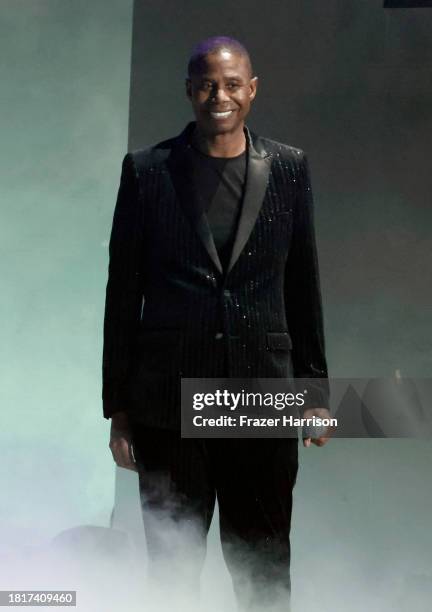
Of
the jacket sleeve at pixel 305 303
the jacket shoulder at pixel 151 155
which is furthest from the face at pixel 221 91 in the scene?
the jacket sleeve at pixel 305 303

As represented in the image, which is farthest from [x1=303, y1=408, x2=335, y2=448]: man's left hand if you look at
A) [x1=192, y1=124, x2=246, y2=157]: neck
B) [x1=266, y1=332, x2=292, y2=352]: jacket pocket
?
[x1=192, y1=124, x2=246, y2=157]: neck

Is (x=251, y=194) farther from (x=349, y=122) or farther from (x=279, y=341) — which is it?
(x=349, y=122)

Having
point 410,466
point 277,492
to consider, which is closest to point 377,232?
point 410,466

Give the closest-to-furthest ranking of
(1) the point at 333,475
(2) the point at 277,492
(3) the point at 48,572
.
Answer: (2) the point at 277,492, (3) the point at 48,572, (1) the point at 333,475

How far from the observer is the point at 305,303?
7.74 feet

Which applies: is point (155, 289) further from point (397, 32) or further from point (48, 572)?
point (397, 32)

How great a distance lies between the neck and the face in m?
0.01

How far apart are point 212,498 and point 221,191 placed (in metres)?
0.69

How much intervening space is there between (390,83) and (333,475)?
106 cm

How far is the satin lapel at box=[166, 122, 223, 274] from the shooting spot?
7.47ft

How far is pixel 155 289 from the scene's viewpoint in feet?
7.55

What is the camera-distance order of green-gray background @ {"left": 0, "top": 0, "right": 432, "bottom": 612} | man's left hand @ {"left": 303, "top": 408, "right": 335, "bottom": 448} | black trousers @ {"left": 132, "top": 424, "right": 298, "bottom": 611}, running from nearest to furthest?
1. black trousers @ {"left": 132, "top": 424, "right": 298, "bottom": 611}
2. man's left hand @ {"left": 303, "top": 408, "right": 335, "bottom": 448}
3. green-gray background @ {"left": 0, "top": 0, "right": 432, "bottom": 612}
